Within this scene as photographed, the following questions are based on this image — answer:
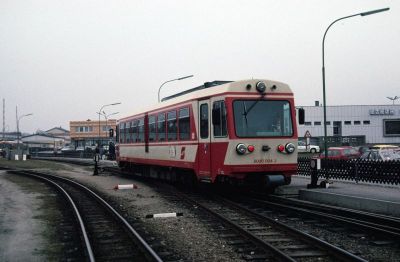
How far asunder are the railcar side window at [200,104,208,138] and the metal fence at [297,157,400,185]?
22.0 ft

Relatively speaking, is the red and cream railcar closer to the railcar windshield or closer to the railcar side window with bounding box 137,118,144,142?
the railcar windshield

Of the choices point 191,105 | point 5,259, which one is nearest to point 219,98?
point 191,105

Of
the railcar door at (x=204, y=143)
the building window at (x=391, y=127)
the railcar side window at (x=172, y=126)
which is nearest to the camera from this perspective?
the railcar door at (x=204, y=143)

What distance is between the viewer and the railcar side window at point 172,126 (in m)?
17.1

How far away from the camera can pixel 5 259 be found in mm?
7895

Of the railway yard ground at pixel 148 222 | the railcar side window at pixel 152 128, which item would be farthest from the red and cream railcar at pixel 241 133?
the railcar side window at pixel 152 128

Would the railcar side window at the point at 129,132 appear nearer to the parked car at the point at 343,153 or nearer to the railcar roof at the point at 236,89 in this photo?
the railcar roof at the point at 236,89

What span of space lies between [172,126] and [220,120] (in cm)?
367

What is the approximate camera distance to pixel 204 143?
14781mm

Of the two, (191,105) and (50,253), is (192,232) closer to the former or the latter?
(50,253)

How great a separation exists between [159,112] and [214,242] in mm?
10538

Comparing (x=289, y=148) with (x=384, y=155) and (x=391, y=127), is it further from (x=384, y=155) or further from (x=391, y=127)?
(x=391, y=127)

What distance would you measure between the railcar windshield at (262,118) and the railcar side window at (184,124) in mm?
2478

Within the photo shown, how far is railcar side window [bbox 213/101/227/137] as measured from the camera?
13945mm
